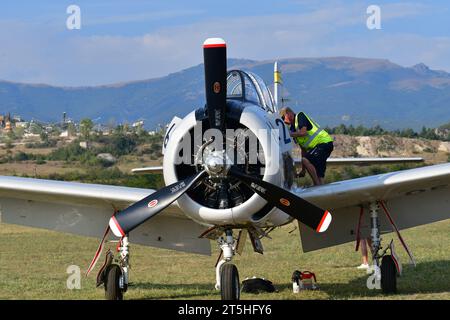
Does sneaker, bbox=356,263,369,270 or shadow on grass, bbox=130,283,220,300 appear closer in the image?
shadow on grass, bbox=130,283,220,300

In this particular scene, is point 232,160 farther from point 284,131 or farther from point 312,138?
point 312,138

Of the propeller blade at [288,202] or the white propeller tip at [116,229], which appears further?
the white propeller tip at [116,229]

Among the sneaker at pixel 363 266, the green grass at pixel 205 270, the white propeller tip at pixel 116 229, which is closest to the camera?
the white propeller tip at pixel 116 229

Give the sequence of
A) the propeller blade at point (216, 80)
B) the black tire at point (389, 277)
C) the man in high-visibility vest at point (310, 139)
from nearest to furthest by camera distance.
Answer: the propeller blade at point (216, 80)
the black tire at point (389, 277)
the man in high-visibility vest at point (310, 139)

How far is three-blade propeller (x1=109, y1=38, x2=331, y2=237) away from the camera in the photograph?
984 centimetres

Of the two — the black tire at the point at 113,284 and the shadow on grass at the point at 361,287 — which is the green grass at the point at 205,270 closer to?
the shadow on grass at the point at 361,287

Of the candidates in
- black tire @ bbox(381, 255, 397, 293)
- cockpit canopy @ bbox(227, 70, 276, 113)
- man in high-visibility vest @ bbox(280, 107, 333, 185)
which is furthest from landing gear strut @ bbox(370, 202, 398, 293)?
cockpit canopy @ bbox(227, 70, 276, 113)

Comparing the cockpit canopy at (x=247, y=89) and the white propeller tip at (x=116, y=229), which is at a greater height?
the cockpit canopy at (x=247, y=89)

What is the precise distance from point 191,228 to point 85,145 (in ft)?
221

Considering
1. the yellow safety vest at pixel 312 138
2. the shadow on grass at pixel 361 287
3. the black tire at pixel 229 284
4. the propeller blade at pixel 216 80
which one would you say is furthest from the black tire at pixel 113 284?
the yellow safety vest at pixel 312 138

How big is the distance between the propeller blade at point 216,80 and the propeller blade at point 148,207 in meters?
0.67

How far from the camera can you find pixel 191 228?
12.7 metres

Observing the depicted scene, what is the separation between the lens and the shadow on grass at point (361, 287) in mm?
11523

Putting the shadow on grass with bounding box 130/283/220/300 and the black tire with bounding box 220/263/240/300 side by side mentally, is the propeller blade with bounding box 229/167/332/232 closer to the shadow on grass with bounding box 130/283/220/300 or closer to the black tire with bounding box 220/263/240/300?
the black tire with bounding box 220/263/240/300
